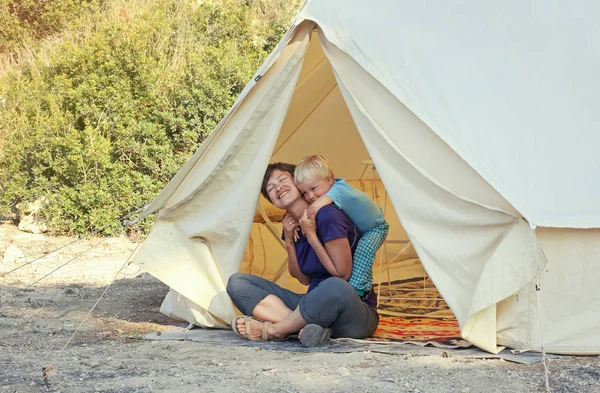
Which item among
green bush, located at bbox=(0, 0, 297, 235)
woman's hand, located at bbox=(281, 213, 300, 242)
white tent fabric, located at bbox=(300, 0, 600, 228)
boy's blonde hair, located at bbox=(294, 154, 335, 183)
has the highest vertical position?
green bush, located at bbox=(0, 0, 297, 235)

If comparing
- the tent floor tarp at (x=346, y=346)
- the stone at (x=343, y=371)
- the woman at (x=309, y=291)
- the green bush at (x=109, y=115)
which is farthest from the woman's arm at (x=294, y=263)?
the green bush at (x=109, y=115)

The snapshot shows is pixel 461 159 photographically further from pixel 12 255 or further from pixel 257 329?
pixel 12 255

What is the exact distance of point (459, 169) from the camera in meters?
3.41

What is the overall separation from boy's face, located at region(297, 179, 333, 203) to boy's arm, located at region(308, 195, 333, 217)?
89mm

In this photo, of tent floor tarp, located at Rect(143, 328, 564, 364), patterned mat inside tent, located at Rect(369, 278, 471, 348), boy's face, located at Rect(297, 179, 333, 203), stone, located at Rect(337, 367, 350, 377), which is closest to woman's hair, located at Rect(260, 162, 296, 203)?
boy's face, located at Rect(297, 179, 333, 203)

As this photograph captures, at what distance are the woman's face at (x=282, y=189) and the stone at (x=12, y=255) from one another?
3.49m

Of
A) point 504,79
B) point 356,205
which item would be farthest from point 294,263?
point 504,79

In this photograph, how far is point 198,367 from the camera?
128 inches

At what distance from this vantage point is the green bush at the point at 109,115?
25.1 feet

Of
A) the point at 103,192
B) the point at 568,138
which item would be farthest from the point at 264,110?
A: the point at 103,192

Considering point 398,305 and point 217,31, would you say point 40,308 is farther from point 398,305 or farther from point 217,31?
point 217,31

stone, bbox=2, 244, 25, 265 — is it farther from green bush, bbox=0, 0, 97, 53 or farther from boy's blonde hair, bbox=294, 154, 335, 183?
green bush, bbox=0, 0, 97, 53

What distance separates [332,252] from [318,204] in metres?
0.23

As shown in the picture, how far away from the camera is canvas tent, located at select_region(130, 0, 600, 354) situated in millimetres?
3303
